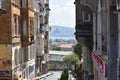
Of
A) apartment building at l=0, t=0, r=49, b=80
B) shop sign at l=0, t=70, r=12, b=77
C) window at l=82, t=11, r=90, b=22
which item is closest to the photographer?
window at l=82, t=11, r=90, b=22

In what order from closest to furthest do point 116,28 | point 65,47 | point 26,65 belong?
point 116,28 → point 26,65 → point 65,47

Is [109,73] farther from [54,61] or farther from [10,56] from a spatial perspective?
[54,61]

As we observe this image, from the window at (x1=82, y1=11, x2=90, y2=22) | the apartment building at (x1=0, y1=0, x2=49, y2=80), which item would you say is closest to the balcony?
the window at (x1=82, y1=11, x2=90, y2=22)

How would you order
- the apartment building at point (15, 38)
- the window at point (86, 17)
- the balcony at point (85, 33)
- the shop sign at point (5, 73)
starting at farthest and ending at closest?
the apartment building at point (15, 38), the shop sign at point (5, 73), the window at point (86, 17), the balcony at point (85, 33)

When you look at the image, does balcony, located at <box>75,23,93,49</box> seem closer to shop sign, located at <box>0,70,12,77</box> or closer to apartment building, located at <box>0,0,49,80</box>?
apartment building, located at <box>0,0,49,80</box>

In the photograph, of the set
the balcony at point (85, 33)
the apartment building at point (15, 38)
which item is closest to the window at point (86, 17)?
the balcony at point (85, 33)

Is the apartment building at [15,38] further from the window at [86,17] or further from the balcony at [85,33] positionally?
the window at [86,17]

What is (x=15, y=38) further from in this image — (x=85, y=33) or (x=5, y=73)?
(x=85, y=33)

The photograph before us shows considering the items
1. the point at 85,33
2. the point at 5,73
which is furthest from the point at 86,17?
the point at 5,73

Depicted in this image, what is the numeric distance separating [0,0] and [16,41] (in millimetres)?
4730

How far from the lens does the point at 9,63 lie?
4012 centimetres

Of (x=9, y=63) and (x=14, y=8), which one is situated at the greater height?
(x=14, y=8)

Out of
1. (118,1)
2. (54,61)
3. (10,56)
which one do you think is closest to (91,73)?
(10,56)

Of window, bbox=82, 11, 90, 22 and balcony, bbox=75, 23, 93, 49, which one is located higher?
window, bbox=82, 11, 90, 22
